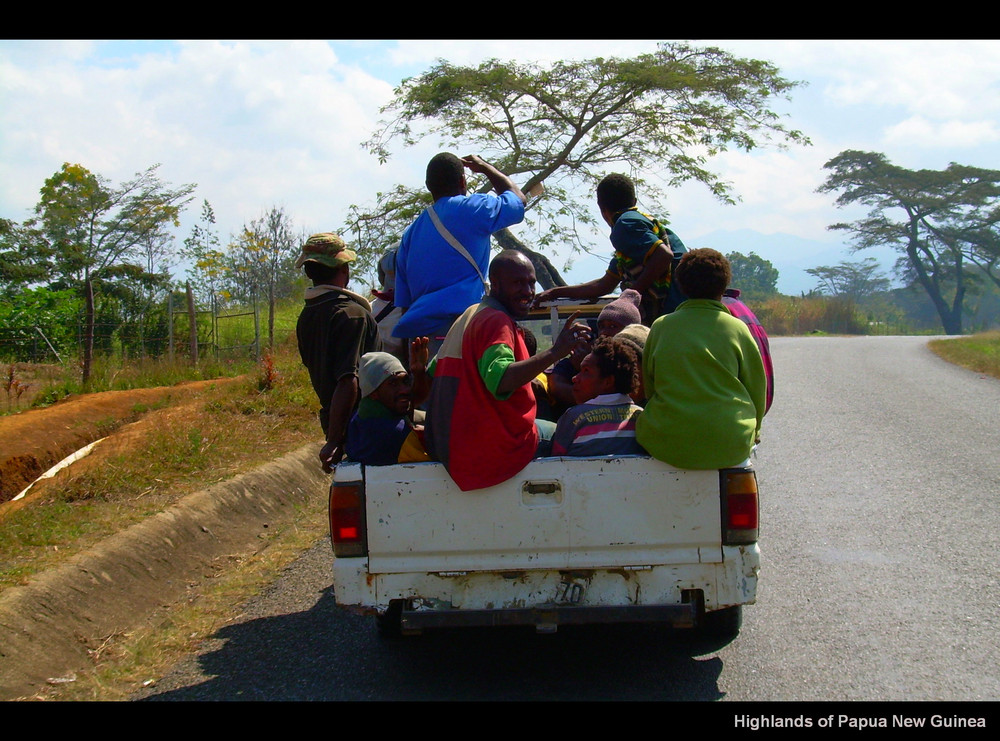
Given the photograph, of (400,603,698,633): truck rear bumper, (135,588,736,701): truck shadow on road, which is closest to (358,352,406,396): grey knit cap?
(400,603,698,633): truck rear bumper

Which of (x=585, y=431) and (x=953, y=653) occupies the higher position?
(x=585, y=431)

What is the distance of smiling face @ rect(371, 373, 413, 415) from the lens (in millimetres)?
4105

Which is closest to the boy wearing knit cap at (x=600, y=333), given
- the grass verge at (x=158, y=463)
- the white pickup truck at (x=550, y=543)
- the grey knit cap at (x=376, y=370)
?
the grey knit cap at (x=376, y=370)

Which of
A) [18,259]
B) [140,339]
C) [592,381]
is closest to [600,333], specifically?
[592,381]

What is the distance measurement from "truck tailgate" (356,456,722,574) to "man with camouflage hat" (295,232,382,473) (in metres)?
0.92

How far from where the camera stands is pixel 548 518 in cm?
360

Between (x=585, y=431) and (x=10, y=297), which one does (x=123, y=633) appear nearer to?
(x=585, y=431)

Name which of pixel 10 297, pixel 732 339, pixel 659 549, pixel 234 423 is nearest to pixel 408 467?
pixel 659 549

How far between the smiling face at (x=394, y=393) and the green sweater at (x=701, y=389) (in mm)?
1091

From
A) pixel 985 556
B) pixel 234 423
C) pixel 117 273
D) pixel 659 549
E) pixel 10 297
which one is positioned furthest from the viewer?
pixel 117 273

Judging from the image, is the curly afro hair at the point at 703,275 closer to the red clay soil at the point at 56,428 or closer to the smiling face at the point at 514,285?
the smiling face at the point at 514,285

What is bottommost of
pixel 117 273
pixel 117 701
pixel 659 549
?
pixel 117 701

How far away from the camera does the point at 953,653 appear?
392 centimetres

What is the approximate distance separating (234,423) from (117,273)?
12051 millimetres
